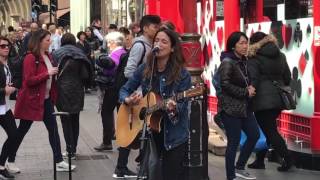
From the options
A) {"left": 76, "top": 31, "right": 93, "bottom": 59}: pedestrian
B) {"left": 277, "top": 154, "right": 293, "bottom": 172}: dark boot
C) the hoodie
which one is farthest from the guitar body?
{"left": 76, "top": 31, "right": 93, "bottom": 59}: pedestrian

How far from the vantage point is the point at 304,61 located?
8.77 m

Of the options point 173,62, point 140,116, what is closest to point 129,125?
point 140,116

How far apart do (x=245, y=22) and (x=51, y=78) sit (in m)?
4.25

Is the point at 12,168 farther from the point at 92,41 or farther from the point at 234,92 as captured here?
the point at 92,41

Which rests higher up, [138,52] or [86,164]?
[138,52]

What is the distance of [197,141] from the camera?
6.94m

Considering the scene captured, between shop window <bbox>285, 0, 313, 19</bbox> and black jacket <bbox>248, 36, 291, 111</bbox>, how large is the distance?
0.89 m

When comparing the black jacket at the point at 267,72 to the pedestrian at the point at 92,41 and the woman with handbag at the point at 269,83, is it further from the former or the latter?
the pedestrian at the point at 92,41

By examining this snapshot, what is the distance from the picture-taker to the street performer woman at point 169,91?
17.5 ft

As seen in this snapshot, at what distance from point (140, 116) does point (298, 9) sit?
4.25 m

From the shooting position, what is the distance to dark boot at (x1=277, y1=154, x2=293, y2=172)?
8172 millimetres

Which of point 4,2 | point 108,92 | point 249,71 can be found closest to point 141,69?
point 249,71

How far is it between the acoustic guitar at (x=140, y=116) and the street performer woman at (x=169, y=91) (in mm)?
69

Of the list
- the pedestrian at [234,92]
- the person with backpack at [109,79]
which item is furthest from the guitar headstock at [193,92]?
the person with backpack at [109,79]
